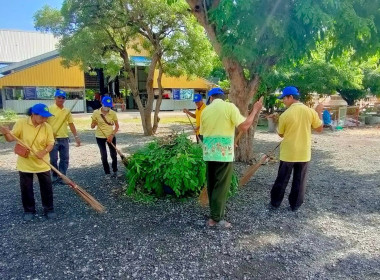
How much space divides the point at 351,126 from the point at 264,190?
14.0 meters

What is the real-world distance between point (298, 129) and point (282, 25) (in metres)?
1.56

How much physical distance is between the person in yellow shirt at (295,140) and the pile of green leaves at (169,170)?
875 millimetres

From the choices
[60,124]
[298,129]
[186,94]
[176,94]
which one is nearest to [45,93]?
[176,94]

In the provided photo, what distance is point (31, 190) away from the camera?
14.2ft

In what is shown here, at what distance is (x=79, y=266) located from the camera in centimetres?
312

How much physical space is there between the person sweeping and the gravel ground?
422 millimetres

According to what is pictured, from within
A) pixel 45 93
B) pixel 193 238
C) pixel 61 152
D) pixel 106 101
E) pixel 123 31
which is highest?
pixel 123 31

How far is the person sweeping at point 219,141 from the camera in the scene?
3.74 m

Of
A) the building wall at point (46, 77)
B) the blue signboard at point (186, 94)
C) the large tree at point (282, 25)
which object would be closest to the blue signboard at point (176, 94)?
the blue signboard at point (186, 94)

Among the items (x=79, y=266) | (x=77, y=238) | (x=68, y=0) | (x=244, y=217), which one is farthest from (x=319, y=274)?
(x=68, y=0)

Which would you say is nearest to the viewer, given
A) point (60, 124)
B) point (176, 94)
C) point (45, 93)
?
point (60, 124)

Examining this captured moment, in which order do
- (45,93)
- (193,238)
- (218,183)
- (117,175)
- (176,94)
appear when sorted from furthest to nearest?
(176,94)
(45,93)
(117,175)
(218,183)
(193,238)

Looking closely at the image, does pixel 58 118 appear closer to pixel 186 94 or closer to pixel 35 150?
pixel 35 150

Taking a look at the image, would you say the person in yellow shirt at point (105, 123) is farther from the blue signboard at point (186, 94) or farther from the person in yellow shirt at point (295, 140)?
the blue signboard at point (186, 94)
